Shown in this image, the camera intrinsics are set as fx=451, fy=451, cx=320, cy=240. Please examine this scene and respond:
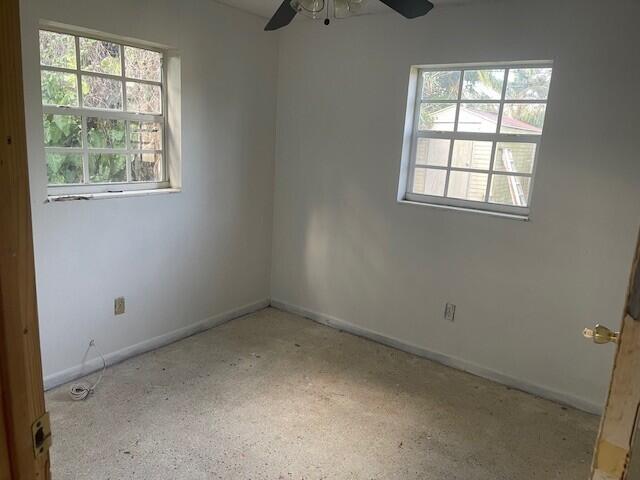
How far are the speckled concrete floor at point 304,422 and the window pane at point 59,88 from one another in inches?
62.9

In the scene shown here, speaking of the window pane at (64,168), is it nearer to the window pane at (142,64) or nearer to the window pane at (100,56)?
the window pane at (100,56)

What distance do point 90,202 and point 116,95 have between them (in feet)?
2.25

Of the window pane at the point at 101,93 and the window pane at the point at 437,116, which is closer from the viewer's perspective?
the window pane at the point at 101,93

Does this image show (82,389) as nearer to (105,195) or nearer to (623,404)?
(105,195)

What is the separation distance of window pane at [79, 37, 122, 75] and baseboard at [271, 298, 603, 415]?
2.22 meters

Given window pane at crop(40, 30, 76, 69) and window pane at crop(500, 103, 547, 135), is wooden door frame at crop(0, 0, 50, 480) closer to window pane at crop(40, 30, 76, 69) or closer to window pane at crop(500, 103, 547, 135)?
window pane at crop(40, 30, 76, 69)

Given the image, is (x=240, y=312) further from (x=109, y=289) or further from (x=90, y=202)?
(x=90, y=202)

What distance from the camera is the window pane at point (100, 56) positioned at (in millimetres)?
2531

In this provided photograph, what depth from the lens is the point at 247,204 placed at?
11.9 ft

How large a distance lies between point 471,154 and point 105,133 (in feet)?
7.56

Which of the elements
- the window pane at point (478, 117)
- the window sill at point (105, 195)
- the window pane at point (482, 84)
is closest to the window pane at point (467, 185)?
the window pane at point (478, 117)

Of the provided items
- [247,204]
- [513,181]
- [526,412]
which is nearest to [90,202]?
[247,204]

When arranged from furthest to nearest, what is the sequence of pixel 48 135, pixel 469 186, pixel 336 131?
pixel 336 131, pixel 469 186, pixel 48 135

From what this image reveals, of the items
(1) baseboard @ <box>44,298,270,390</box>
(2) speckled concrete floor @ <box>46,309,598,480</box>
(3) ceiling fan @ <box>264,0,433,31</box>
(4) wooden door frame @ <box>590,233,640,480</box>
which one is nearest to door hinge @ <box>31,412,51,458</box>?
(4) wooden door frame @ <box>590,233,640,480</box>
